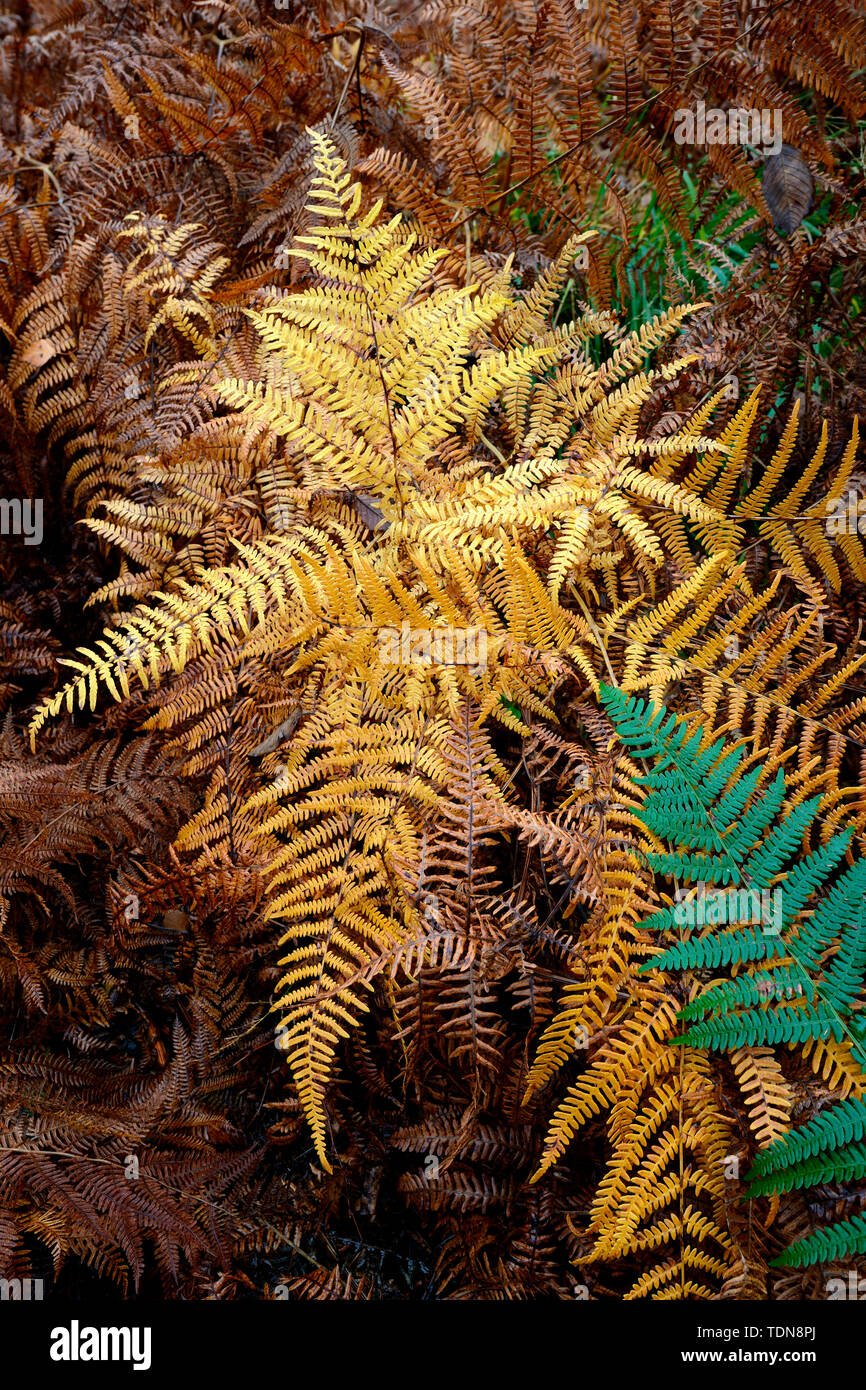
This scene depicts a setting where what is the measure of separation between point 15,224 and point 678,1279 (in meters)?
3.83

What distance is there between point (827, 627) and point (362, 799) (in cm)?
140

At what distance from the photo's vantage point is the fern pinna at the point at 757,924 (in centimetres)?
180

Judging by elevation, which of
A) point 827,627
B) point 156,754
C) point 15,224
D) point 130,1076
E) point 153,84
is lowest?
point 130,1076

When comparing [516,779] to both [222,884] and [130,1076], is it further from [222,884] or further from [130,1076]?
[130,1076]

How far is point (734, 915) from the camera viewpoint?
1.96 m

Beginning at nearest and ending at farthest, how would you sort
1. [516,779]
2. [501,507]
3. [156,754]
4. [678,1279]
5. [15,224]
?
[678,1279], [501,507], [516,779], [156,754], [15,224]

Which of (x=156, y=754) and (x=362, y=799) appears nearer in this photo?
(x=362, y=799)

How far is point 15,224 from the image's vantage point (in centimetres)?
307

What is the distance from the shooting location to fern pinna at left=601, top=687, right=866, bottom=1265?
5.92ft

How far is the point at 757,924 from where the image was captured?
1949mm

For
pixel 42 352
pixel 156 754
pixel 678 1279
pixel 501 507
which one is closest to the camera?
pixel 678 1279

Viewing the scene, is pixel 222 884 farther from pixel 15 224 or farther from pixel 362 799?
pixel 15 224

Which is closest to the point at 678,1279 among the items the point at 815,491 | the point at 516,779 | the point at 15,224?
the point at 516,779

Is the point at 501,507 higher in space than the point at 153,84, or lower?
lower
